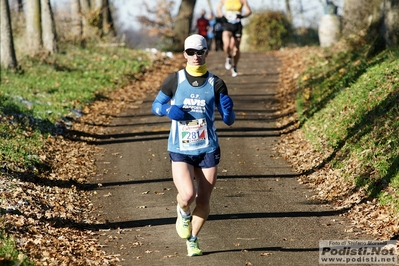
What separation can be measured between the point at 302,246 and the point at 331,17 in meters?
21.3

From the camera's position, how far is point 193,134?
25.9 ft

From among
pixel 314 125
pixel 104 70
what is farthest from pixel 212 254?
pixel 104 70

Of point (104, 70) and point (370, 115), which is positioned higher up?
point (370, 115)

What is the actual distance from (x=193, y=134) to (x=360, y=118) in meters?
6.30

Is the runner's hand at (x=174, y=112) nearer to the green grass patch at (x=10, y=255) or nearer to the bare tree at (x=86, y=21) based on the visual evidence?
the green grass patch at (x=10, y=255)

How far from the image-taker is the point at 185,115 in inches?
310

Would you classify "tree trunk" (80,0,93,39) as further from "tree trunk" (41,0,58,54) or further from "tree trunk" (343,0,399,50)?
"tree trunk" (343,0,399,50)

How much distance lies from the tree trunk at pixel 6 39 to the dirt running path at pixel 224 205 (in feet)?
17.3

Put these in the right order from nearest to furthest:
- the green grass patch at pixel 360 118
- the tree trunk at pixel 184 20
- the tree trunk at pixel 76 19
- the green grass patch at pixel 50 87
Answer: the green grass patch at pixel 360 118 → the green grass patch at pixel 50 87 → the tree trunk at pixel 76 19 → the tree trunk at pixel 184 20

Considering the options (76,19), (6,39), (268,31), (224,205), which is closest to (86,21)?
(76,19)

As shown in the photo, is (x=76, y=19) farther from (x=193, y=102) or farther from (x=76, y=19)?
(x=193, y=102)

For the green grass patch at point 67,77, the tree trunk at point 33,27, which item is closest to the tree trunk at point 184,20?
the green grass patch at point 67,77

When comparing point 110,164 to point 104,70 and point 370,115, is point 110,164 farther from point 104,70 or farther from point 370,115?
point 104,70

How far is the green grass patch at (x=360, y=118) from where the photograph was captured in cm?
1077
